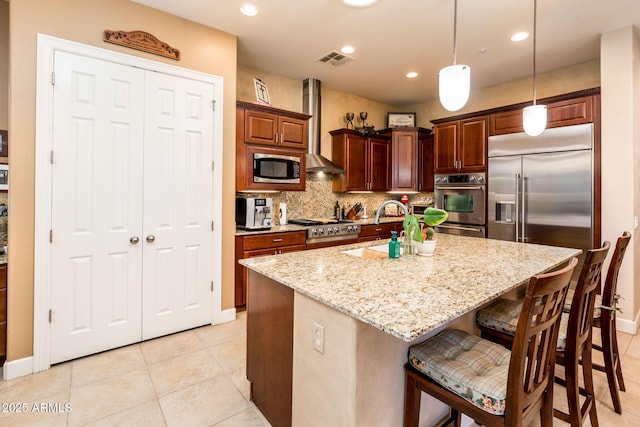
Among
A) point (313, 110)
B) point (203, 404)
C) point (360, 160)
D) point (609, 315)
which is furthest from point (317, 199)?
point (609, 315)

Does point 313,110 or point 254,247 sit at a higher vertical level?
point 313,110

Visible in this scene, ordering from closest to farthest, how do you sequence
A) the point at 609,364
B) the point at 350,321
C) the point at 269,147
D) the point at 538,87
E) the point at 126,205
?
the point at 350,321
the point at 609,364
the point at 126,205
the point at 269,147
the point at 538,87

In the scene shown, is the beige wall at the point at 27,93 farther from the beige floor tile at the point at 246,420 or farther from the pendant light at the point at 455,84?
the pendant light at the point at 455,84

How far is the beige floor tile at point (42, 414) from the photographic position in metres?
1.81

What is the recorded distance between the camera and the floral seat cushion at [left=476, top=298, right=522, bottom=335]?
1730 mm

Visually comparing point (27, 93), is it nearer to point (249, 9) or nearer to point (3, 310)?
Result: point (3, 310)

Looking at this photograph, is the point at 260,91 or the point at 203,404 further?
the point at 260,91

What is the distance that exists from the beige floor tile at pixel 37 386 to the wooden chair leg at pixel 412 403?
214cm

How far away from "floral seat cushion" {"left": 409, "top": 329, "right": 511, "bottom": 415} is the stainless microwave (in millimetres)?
2688

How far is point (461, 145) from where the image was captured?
428 cm

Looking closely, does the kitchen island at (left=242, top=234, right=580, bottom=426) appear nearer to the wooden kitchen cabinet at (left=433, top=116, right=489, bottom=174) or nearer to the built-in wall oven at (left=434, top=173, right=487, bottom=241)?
the built-in wall oven at (left=434, top=173, right=487, bottom=241)

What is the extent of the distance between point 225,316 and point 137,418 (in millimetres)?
1389

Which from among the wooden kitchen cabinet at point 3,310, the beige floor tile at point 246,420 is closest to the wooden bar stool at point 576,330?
the beige floor tile at point 246,420

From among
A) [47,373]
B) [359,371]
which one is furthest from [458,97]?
[47,373]
